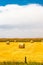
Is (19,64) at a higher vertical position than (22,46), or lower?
lower

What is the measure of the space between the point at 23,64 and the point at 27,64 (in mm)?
Answer: 328

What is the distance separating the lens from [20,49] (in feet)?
115

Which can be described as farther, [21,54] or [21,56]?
[21,54]

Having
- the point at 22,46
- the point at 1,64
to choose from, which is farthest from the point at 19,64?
the point at 22,46

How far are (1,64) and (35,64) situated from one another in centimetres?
281

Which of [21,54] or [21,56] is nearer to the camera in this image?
[21,56]

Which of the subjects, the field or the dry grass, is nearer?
the field

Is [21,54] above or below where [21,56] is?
above

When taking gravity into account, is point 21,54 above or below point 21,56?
above

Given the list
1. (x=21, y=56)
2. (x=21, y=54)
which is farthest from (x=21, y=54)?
(x=21, y=56)

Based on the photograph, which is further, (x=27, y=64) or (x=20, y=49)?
(x=20, y=49)

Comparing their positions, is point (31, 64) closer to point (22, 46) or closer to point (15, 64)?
point (15, 64)

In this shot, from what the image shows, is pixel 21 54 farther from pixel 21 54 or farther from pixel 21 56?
pixel 21 56

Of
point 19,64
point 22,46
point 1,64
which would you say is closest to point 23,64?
point 19,64
